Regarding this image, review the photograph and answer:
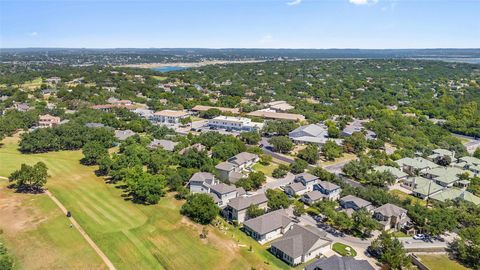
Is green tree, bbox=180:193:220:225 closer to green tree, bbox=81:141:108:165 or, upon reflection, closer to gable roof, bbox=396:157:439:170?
green tree, bbox=81:141:108:165

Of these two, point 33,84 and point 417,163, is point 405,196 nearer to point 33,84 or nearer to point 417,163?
point 417,163

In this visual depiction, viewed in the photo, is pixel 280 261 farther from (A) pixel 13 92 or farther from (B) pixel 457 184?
(A) pixel 13 92

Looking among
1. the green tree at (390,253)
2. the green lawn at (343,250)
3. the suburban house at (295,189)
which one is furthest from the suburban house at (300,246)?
the suburban house at (295,189)

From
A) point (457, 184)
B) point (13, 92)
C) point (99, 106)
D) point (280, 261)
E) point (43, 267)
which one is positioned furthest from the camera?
point (13, 92)

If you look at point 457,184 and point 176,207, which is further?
point 457,184

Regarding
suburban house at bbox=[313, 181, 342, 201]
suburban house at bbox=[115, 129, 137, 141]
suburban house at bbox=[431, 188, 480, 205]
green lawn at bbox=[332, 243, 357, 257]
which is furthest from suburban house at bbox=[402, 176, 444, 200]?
suburban house at bbox=[115, 129, 137, 141]

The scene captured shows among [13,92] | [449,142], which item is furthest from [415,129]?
[13,92]

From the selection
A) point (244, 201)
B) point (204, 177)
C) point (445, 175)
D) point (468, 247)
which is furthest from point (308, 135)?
point (468, 247)
